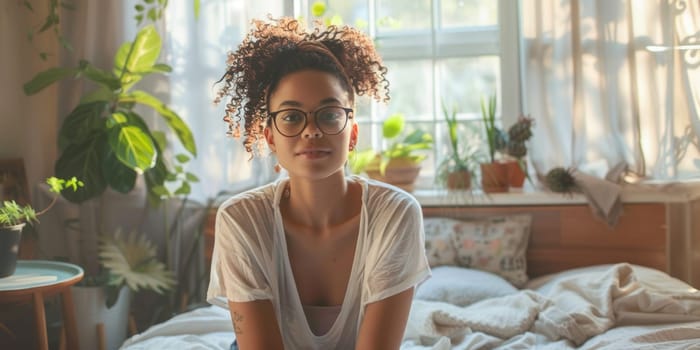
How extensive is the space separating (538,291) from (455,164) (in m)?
0.65

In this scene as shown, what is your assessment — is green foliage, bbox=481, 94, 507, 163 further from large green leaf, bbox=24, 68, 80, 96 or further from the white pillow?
large green leaf, bbox=24, 68, 80, 96

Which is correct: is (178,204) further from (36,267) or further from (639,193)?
(639,193)

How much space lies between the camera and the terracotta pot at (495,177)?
2936 mm

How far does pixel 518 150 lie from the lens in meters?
2.89

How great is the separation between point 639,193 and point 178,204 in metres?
1.84

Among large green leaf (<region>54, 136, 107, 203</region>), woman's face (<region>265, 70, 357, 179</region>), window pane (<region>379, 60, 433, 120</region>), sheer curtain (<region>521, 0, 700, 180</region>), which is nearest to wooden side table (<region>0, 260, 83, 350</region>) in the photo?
large green leaf (<region>54, 136, 107, 203</region>)

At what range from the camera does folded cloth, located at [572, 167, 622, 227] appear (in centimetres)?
275

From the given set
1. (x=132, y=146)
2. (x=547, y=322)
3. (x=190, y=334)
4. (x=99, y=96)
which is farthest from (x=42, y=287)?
(x=547, y=322)

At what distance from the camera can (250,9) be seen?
9.99 ft

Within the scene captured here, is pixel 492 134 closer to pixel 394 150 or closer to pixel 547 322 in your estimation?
pixel 394 150

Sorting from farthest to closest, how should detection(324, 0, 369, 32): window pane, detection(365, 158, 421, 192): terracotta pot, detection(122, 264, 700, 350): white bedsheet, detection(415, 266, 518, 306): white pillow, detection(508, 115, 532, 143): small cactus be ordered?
detection(324, 0, 369, 32): window pane → detection(365, 158, 421, 192): terracotta pot → detection(508, 115, 532, 143): small cactus → detection(415, 266, 518, 306): white pillow → detection(122, 264, 700, 350): white bedsheet

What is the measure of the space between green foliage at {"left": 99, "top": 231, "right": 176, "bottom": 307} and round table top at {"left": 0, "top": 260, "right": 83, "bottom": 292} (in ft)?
0.84

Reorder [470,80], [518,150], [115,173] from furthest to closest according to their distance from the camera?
[470,80] → [518,150] → [115,173]

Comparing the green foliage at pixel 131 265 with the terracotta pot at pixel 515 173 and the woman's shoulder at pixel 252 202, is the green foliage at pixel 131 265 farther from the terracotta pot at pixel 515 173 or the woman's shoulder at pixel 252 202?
the terracotta pot at pixel 515 173
